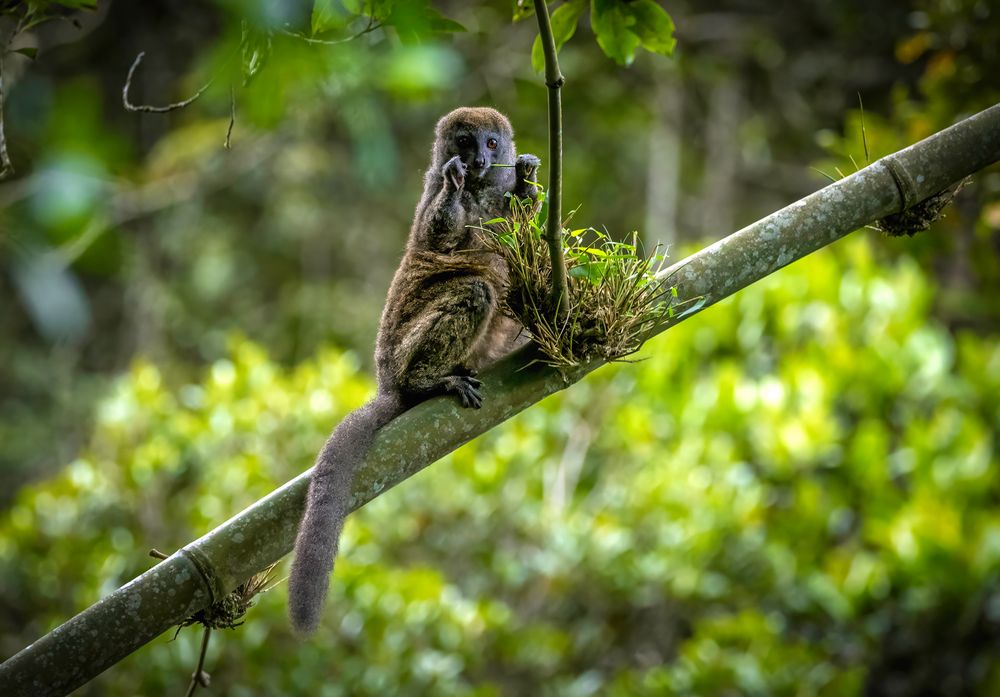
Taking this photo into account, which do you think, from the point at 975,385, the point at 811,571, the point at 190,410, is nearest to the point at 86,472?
the point at 190,410

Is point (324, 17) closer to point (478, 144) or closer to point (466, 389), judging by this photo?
point (466, 389)

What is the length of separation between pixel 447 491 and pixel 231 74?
462 cm

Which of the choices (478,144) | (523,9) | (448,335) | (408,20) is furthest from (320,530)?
(478,144)

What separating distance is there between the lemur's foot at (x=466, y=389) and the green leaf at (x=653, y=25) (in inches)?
42.2

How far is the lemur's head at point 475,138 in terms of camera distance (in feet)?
12.2

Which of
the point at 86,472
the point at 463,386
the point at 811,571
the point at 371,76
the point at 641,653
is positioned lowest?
the point at 641,653

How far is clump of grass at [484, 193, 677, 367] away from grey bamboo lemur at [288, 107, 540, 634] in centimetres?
29

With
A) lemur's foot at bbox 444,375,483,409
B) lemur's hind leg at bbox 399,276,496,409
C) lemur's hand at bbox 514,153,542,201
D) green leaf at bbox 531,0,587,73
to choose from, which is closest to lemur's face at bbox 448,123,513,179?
lemur's hand at bbox 514,153,542,201

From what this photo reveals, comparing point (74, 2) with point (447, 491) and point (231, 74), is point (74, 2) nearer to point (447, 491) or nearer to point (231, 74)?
point (231, 74)

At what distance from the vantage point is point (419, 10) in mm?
1662

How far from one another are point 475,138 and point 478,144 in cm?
3

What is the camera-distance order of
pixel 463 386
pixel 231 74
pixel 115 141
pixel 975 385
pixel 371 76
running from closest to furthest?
pixel 115 141 → pixel 231 74 → pixel 371 76 → pixel 463 386 → pixel 975 385

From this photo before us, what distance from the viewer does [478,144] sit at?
371 cm

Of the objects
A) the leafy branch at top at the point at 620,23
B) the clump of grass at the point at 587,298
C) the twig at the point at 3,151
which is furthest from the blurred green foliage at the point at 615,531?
the leafy branch at top at the point at 620,23
